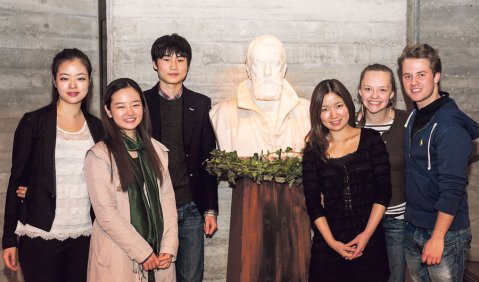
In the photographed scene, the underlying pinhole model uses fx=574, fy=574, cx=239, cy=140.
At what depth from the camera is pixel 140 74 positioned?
15.3 feet

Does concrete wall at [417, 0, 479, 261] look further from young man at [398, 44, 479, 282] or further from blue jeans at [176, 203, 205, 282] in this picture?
blue jeans at [176, 203, 205, 282]

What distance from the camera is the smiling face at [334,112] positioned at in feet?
10.8

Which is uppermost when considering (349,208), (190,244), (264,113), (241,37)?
(241,37)

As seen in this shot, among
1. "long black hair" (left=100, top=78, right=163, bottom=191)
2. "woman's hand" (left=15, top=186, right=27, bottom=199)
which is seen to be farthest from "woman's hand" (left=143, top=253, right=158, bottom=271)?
"woman's hand" (left=15, top=186, right=27, bottom=199)

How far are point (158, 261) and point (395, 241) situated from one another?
145 cm

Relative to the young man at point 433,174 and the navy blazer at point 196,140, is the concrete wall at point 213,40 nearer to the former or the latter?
the navy blazer at point 196,140

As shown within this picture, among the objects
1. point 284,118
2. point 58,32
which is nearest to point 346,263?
point 284,118

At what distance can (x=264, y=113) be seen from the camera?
12.9 feet

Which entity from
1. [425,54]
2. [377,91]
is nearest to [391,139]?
[377,91]

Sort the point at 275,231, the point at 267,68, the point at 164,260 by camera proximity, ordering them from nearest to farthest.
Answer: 1. the point at 164,260
2. the point at 275,231
3. the point at 267,68

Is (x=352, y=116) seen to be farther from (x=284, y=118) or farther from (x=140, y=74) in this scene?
(x=140, y=74)

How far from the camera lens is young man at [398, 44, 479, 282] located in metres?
2.96

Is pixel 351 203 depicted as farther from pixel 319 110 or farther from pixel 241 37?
pixel 241 37

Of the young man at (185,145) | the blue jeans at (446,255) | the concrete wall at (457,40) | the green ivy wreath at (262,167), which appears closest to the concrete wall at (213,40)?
the concrete wall at (457,40)
